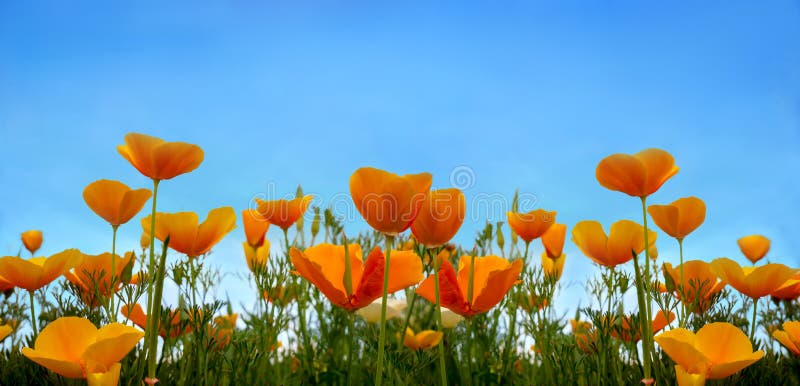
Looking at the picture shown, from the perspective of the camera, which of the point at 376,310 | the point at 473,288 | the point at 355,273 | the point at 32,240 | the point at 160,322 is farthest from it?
the point at 32,240

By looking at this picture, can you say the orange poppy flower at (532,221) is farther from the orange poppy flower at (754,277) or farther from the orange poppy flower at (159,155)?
the orange poppy flower at (159,155)

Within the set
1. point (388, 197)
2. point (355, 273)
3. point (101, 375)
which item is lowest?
point (101, 375)

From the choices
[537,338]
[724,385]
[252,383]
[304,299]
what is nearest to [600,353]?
[724,385]

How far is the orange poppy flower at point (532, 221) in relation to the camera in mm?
2141

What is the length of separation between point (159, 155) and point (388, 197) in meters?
0.69

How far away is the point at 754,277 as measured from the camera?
1.80 metres

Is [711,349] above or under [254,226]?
under

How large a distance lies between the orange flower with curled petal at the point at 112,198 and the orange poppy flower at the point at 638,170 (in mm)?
1274

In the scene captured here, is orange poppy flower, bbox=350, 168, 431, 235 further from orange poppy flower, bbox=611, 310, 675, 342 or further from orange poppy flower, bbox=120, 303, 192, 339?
orange poppy flower, bbox=611, 310, 675, 342

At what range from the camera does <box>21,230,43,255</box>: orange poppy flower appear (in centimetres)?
353

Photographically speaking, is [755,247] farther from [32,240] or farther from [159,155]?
[32,240]

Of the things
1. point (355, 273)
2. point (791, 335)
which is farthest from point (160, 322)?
point (791, 335)

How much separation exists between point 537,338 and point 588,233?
1.55 ft

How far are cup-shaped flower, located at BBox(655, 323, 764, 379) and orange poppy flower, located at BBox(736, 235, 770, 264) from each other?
6.10 feet
